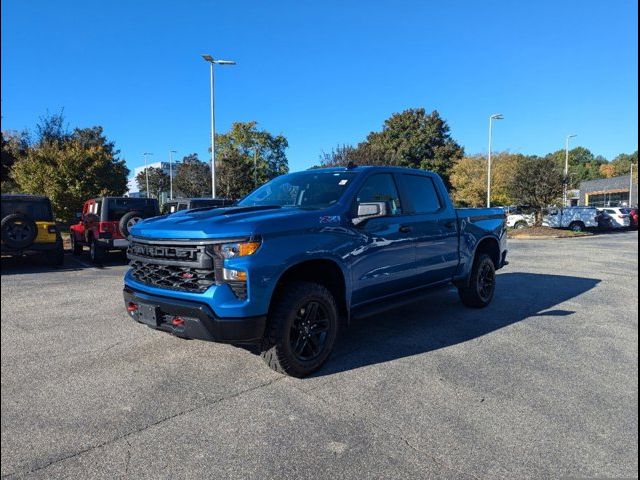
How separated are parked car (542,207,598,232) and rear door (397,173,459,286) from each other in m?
22.9

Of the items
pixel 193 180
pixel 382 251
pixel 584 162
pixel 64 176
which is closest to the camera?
pixel 382 251

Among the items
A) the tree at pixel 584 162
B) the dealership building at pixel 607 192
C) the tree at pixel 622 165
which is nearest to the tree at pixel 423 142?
the dealership building at pixel 607 192

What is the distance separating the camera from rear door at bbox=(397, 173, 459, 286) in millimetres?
5086

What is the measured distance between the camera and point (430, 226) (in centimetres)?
524

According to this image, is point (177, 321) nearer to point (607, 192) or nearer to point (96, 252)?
point (96, 252)

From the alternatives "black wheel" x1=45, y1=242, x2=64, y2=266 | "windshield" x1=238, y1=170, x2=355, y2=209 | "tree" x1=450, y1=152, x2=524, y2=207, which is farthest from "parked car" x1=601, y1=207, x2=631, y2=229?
"black wheel" x1=45, y1=242, x2=64, y2=266

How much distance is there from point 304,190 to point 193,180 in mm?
52913

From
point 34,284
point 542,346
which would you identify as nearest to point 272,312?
point 542,346

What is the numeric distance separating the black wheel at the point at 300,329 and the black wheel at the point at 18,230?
2178mm

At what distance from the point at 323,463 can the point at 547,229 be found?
2509cm

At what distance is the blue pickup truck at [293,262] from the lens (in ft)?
11.2

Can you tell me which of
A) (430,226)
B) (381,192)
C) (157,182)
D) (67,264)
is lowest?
(67,264)

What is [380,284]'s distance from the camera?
15.0 ft

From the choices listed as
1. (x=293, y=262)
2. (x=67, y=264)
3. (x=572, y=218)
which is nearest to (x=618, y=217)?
(x=572, y=218)
